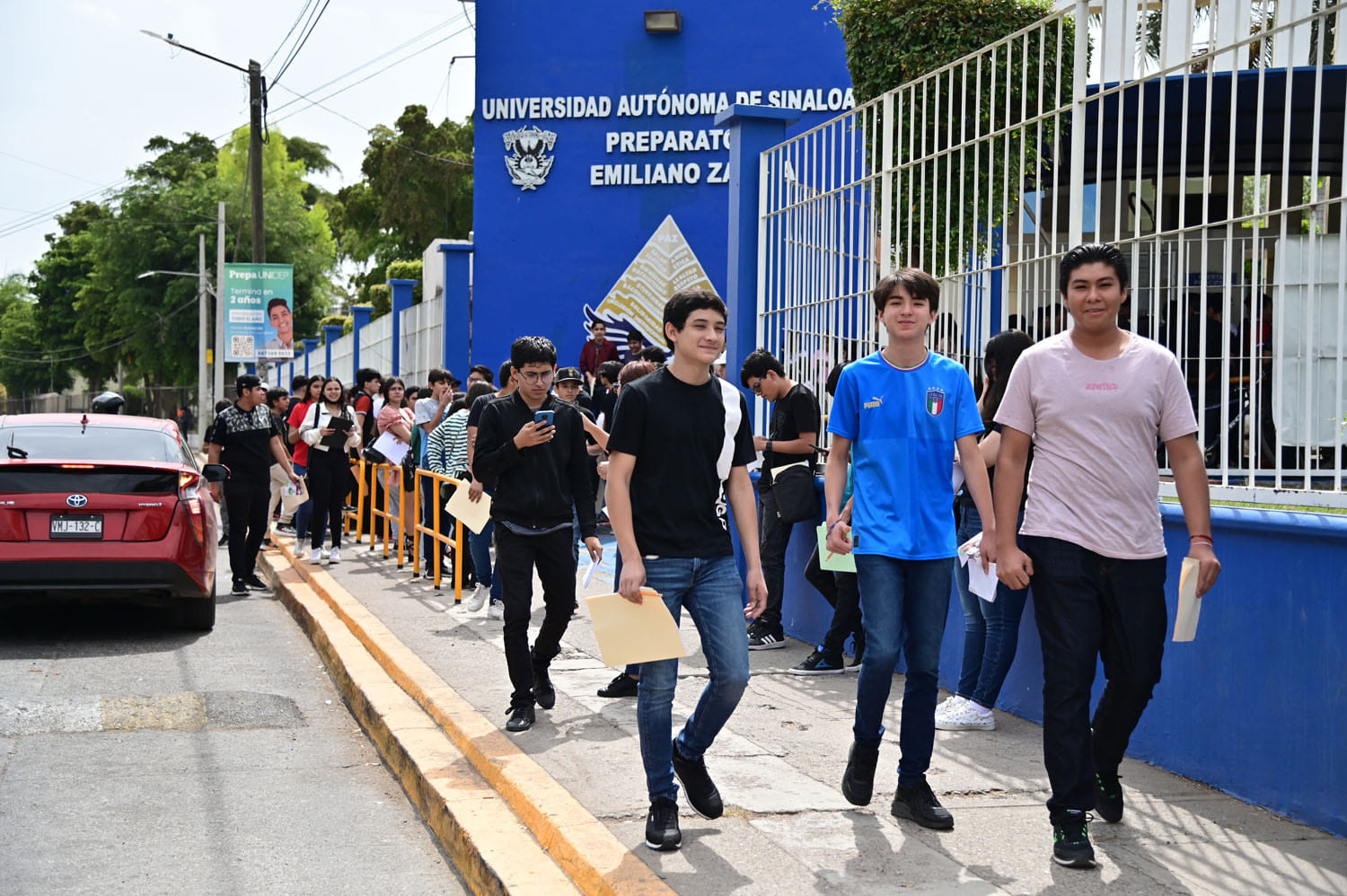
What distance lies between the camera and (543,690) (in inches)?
277

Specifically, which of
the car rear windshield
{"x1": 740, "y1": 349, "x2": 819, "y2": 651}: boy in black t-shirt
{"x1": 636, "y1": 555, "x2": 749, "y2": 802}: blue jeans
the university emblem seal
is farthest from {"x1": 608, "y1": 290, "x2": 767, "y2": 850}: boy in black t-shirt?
the university emblem seal

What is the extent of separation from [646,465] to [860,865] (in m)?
1.42

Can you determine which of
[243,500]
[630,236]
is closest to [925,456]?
[243,500]

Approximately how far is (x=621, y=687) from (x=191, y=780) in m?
2.12

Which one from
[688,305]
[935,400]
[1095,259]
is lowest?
[935,400]

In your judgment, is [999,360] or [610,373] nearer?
[999,360]

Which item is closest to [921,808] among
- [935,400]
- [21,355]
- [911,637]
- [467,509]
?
[911,637]

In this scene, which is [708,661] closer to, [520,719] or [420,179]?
[520,719]

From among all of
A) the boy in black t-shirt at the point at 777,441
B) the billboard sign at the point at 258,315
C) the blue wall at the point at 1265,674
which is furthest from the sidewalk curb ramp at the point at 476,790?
the billboard sign at the point at 258,315

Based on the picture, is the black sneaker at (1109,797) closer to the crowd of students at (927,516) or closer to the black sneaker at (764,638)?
the crowd of students at (927,516)

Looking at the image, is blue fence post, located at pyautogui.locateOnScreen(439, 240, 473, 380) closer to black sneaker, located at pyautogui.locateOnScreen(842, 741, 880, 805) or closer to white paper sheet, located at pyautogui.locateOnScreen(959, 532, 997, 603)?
white paper sheet, located at pyautogui.locateOnScreen(959, 532, 997, 603)

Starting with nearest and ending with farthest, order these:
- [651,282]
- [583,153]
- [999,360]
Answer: [999,360]
[583,153]
[651,282]

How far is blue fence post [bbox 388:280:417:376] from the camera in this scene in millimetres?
23500

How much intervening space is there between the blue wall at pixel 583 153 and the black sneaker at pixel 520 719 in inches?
528
